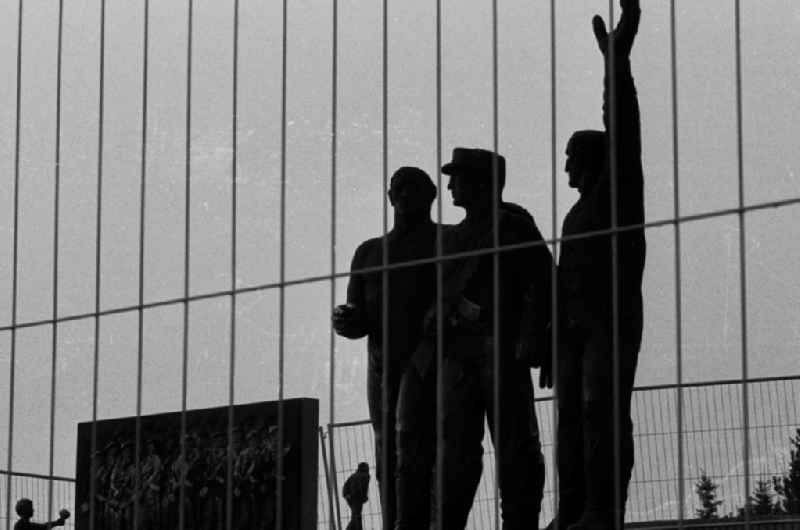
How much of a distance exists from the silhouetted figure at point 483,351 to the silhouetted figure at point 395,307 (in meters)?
0.35

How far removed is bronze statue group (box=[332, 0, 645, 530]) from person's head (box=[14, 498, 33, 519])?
496 centimetres

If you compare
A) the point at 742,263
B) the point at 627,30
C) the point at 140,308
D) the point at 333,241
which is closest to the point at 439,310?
the point at 333,241

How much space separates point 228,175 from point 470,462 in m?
4.32

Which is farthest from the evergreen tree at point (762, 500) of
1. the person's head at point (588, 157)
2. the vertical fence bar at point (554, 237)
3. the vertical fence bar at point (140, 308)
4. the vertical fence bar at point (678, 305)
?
the vertical fence bar at point (140, 308)

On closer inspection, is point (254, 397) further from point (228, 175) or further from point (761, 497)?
point (761, 497)

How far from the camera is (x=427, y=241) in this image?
22234 millimetres

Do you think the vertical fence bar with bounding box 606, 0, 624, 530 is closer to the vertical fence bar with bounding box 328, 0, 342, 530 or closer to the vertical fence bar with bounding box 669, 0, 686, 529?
the vertical fence bar with bounding box 669, 0, 686, 529

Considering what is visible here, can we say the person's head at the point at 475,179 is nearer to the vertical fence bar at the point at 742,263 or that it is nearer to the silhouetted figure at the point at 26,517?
the vertical fence bar at the point at 742,263

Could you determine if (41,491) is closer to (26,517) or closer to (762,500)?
(26,517)

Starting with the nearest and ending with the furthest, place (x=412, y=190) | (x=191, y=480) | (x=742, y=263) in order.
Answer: (x=742, y=263)
(x=412, y=190)
(x=191, y=480)

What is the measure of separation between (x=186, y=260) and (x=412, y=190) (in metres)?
3.19

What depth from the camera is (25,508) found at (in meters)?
26.4

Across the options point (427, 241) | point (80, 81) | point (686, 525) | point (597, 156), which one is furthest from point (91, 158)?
point (686, 525)

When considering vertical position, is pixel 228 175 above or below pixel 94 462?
above
